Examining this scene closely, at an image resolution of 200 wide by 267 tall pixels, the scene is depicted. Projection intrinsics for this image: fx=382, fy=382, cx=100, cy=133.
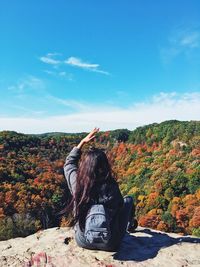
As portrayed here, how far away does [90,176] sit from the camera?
17.5 ft

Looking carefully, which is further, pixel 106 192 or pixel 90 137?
pixel 90 137

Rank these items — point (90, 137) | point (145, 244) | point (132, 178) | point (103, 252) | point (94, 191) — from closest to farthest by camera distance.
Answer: point (94, 191) → point (103, 252) → point (90, 137) → point (145, 244) → point (132, 178)

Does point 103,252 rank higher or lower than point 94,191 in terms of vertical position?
lower

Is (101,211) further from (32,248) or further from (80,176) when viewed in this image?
(32,248)

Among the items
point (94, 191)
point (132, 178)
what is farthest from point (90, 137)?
point (132, 178)

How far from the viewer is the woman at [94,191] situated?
5344 millimetres

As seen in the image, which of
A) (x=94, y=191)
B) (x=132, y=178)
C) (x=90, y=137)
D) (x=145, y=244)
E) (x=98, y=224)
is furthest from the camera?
(x=132, y=178)

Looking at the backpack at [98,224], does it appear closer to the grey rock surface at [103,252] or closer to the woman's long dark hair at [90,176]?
the woman's long dark hair at [90,176]

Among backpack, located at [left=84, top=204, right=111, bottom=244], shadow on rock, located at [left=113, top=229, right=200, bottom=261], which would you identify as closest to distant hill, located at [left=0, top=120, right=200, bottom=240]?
backpack, located at [left=84, top=204, right=111, bottom=244]

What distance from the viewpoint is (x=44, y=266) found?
560 cm

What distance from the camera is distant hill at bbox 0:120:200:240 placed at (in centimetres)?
4968

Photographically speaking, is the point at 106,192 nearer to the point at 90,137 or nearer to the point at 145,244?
the point at 90,137

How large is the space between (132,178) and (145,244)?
79062 millimetres

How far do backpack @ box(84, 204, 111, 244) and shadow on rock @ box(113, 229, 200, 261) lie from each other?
516mm
